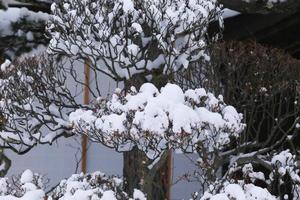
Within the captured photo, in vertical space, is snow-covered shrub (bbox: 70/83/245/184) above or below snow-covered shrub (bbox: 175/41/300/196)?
below

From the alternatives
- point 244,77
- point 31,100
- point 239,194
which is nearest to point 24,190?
point 31,100

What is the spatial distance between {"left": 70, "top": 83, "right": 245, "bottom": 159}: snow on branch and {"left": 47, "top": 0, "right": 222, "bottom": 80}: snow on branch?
0.63 m

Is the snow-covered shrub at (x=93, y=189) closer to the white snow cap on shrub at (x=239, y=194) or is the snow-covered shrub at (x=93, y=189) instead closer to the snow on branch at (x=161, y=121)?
the snow on branch at (x=161, y=121)

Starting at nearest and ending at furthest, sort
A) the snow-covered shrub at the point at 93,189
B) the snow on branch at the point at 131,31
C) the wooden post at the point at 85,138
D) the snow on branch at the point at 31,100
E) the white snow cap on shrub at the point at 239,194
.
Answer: the white snow cap on shrub at the point at 239,194, the snow-covered shrub at the point at 93,189, the snow on branch at the point at 131,31, the snow on branch at the point at 31,100, the wooden post at the point at 85,138

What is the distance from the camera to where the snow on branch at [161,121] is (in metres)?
4.30

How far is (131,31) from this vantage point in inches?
212

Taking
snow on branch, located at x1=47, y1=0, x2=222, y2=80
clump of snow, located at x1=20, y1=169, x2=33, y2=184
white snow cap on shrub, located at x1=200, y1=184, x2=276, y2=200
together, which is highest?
snow on branch, located at x1=47, y1=0, x2=222, y2=80

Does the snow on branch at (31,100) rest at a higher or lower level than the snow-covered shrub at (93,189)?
higher

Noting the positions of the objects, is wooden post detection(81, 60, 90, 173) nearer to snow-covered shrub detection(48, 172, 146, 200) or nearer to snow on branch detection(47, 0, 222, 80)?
snow on branch detection(47, 0, 222, 80)

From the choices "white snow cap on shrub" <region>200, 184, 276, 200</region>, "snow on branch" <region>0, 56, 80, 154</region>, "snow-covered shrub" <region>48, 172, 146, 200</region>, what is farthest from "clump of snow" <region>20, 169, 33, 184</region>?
"white snow cap on shrub" <region>200, 184, 276, 200</region>

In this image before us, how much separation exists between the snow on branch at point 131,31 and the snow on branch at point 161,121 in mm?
634

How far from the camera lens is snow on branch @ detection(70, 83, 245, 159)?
4.30 metres

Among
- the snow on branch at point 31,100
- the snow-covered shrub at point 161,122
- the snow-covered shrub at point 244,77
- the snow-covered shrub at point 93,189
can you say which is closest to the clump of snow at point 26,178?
the snow-covered shrub at point 93,189

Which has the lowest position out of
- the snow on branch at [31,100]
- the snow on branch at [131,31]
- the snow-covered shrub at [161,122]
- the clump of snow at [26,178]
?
the clump of snow at [26,178]
